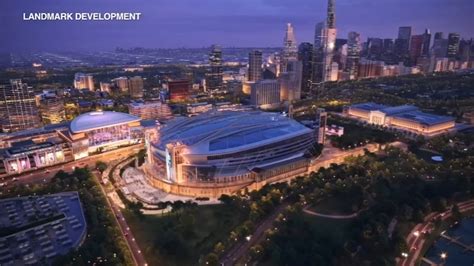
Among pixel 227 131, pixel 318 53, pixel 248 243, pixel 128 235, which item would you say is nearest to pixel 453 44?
pixel 318 53

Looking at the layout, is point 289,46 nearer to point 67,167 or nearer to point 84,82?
point 84,82

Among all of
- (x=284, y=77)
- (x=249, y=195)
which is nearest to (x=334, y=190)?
(x=249, y=195)

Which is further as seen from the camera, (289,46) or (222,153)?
(289,46)

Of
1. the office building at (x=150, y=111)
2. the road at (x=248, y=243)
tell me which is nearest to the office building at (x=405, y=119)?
the road at (x=248, y=243)

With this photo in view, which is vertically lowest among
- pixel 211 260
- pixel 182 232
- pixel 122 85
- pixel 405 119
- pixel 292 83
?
pixel 182 232

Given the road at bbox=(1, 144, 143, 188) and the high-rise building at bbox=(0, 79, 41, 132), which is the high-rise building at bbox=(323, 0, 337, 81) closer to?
the road at bbox=(1, 144, 143, 188)

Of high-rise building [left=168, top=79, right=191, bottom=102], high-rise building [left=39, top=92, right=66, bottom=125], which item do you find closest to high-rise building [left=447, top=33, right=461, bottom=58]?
high-rise building [left=168, top=79, right=191, bottom=102]

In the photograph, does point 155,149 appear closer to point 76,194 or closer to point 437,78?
point 76,194
